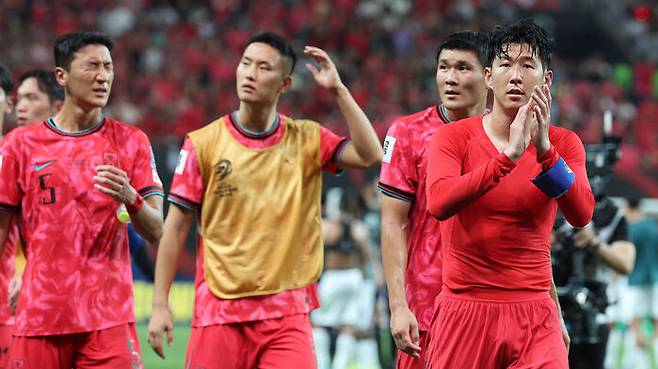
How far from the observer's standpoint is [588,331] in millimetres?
8203

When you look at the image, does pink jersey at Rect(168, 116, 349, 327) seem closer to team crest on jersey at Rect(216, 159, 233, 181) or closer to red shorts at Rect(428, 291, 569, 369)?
team crest on jersey at Rect(216, 159, 233, 181)

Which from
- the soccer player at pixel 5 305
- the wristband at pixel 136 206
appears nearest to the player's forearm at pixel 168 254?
the wristband at pixel 136 206

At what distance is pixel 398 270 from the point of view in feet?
19.2

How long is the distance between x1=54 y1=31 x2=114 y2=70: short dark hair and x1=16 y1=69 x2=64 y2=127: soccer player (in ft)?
4.25

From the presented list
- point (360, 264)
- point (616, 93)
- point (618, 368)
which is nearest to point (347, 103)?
point (360, 264)

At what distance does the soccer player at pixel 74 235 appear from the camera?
5848 millimetres

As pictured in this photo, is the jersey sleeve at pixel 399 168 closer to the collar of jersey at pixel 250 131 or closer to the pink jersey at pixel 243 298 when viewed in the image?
the pink jersey at pixel 243 298

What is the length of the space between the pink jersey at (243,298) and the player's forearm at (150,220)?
0.31 meters

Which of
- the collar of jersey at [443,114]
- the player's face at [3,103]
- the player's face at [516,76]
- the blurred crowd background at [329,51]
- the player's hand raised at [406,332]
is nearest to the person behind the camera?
the player's face at [516,76]

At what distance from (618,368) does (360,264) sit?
3328 mm

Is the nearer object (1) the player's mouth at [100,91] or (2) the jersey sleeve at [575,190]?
(2) the jersey sleeve at [575,190]

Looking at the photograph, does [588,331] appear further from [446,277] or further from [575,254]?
[446,277]

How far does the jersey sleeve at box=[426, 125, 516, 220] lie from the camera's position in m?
4.65

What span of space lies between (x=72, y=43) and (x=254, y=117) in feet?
3.76
